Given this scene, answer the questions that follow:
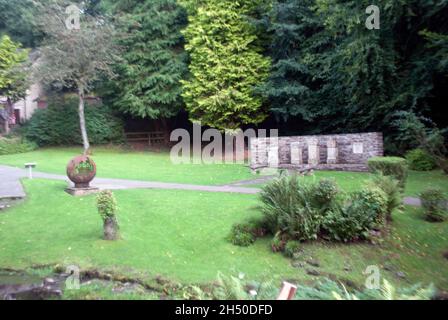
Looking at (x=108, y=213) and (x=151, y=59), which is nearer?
(x=108, y=213)

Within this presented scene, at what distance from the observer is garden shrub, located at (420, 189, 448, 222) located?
31.5ft

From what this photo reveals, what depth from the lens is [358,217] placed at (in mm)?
8672

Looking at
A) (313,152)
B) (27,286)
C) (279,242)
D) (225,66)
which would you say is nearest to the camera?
(27,286)

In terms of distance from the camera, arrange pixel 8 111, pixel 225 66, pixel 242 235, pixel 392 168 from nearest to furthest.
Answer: pixel 242 235 < pixel 392 168 < pixel 225 66 < pixel 8 111

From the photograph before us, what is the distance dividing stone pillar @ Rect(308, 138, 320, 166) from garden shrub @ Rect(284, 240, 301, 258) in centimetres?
966

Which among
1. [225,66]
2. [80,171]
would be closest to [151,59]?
[225,66]

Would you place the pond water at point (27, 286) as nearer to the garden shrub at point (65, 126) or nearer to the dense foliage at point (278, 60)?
the dense foliage at point (278, 60)

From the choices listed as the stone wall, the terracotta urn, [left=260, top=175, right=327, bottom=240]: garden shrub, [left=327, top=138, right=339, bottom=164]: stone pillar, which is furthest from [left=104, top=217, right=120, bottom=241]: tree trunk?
[left=327, top=138, right=339, bottom=164]: stone pillar

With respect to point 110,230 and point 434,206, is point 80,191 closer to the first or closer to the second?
point 110,230

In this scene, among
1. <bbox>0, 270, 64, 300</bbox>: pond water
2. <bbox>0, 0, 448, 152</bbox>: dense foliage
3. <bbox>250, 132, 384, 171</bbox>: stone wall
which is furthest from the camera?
<bbox>250, 132, 384, 171</bbox>: stone wall

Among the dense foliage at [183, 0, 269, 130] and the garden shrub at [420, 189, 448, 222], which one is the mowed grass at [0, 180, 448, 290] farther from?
the dense foliage at [183, 0, 269, 130]

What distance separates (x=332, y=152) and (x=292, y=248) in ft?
33.2

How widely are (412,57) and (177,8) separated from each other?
50.4 ft

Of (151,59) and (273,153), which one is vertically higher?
(151,59)
